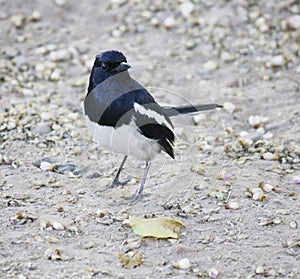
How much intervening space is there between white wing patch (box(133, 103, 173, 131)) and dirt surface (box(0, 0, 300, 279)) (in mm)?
428

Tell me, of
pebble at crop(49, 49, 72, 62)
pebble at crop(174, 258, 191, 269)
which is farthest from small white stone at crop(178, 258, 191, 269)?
pebble at crop(49, 49, 72, 62)

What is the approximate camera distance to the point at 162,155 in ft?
17.2

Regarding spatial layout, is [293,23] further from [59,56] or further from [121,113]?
[121,113]

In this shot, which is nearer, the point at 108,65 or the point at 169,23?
the point at 108,65

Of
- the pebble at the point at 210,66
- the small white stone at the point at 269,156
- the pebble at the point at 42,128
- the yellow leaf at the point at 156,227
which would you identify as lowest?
the small white stone at the point at 269,156

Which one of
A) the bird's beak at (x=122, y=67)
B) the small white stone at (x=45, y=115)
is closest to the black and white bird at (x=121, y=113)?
the bird's beak at (x=122, y=67)

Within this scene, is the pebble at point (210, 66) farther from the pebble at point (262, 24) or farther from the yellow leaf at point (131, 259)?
the yellow leaf at point (131, 259)

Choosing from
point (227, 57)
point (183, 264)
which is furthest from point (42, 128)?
point (227, 57)

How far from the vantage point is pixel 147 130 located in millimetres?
4504

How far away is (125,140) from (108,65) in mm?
522

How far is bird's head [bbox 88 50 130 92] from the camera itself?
449 cm

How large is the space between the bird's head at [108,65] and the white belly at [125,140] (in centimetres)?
31

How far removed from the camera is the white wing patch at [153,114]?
175 inches

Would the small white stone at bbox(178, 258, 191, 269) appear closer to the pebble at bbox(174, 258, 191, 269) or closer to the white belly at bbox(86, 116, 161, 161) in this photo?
the pebble at bbox(174, 258, 191, 269)
